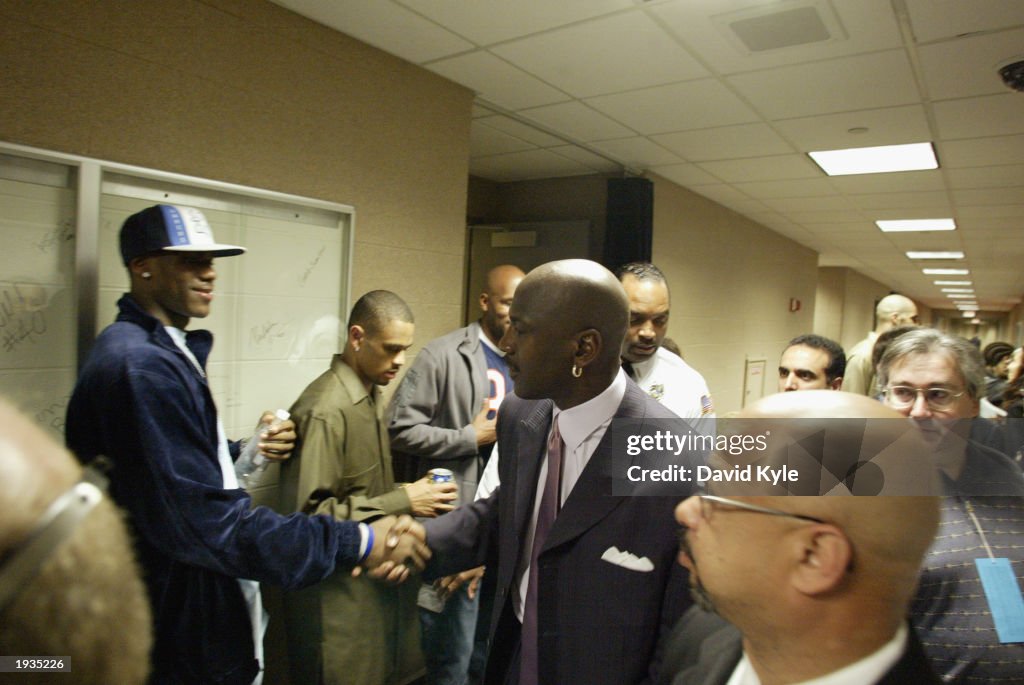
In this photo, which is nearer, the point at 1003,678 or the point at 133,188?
the point at 1003,678

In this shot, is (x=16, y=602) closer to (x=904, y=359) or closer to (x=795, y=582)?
(x=795, y=582)

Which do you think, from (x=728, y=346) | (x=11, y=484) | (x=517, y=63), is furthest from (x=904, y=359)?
(x=728, y=346)

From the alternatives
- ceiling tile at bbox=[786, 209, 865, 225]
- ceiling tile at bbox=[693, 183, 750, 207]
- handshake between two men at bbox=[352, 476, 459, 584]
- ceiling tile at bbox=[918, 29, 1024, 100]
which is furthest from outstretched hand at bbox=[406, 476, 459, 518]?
ceiling tile at bbox=[786, 209, 865, 225]

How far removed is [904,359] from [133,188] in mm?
2106

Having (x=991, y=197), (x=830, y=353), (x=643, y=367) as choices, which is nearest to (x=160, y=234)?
(x=643, y=367)

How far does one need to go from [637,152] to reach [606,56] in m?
1.52

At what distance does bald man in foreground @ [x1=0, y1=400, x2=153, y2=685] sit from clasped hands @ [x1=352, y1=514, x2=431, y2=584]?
3.34 ft

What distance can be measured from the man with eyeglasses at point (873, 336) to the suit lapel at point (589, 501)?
2.68 metres

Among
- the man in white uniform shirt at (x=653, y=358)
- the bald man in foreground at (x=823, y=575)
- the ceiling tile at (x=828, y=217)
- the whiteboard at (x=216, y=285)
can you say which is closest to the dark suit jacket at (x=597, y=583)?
the bald man in foreground at (x=823, y=575)

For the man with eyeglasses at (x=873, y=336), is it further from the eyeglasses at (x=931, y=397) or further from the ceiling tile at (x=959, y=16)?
the eyeglasses at (x=931, y=397)

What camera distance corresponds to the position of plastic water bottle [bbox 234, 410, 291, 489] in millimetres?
1675

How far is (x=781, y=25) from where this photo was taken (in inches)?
78.7

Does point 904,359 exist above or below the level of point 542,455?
above

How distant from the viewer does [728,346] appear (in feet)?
18.6
